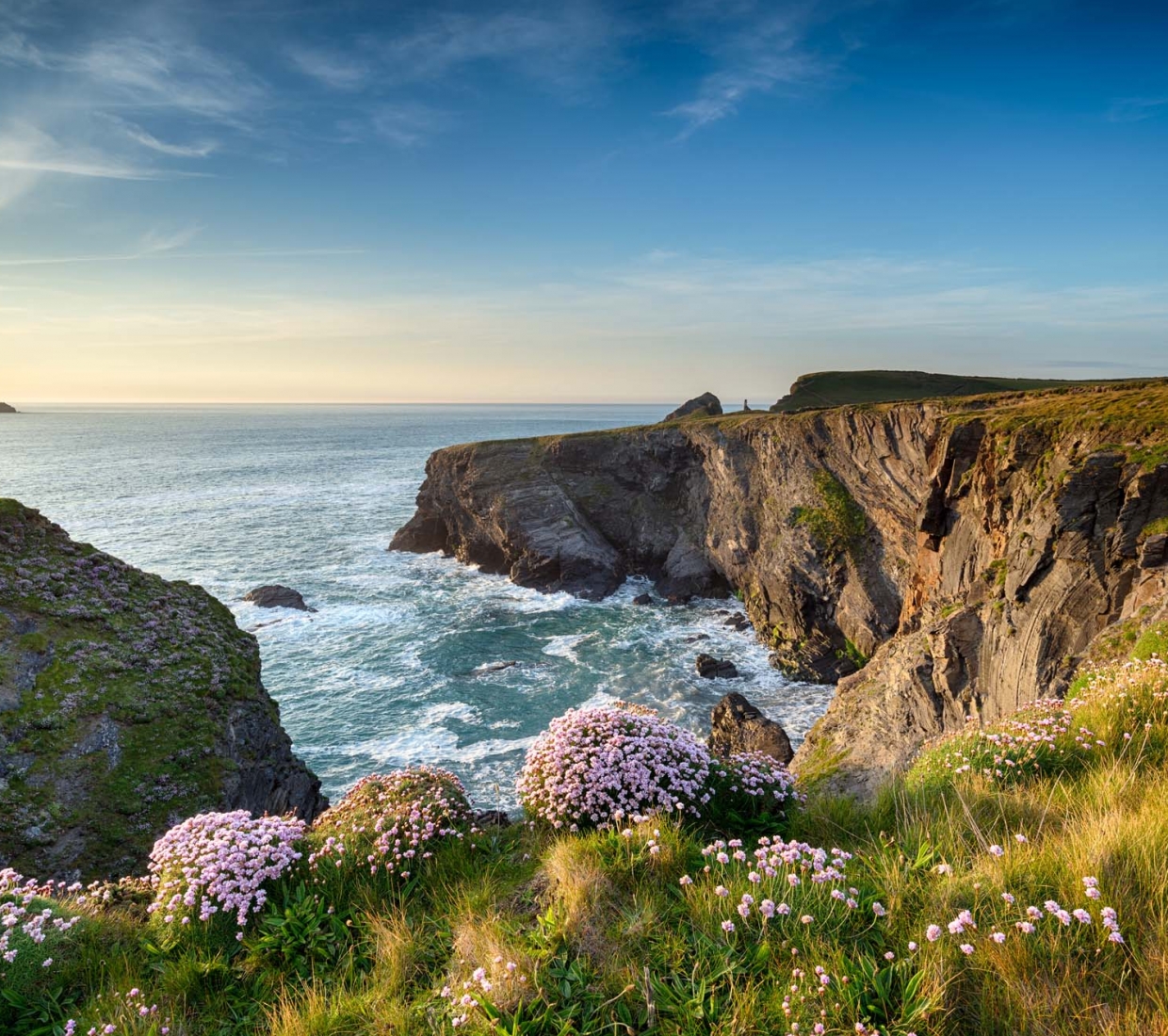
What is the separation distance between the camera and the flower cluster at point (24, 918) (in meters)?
6.21

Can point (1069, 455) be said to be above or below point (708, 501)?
above

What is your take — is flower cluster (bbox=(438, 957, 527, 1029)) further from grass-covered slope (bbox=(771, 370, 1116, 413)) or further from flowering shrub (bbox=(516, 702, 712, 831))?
grass-covered slope (bbox=(771, 370, 1116, 413))

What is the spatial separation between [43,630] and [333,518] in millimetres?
70990

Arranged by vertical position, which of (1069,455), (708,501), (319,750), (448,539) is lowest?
(319,750)

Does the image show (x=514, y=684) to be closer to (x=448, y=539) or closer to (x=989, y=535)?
(x=989, y=535)

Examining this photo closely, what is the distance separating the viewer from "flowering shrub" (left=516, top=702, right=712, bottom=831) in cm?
779

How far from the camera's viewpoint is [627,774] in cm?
791

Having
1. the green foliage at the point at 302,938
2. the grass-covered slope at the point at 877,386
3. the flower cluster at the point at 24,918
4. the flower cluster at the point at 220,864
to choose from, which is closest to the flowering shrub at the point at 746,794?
the green foliage at the point at 302,938

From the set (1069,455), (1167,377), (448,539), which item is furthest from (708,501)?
(1069,455)

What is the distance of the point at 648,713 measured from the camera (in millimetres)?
10102

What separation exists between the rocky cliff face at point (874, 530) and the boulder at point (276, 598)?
20.9 m

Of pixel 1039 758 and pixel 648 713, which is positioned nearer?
pixel 1039 758

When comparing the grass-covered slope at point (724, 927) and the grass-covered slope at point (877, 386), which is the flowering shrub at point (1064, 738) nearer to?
the grass-covered slope at point (724, 927)

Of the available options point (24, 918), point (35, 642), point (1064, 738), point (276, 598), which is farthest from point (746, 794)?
point (276, 598)
